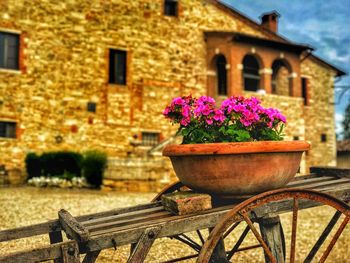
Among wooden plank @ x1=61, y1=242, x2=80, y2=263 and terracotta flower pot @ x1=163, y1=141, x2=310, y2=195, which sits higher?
terracotta flower pot @ x1=163, y1=141, x2=310, y2=195

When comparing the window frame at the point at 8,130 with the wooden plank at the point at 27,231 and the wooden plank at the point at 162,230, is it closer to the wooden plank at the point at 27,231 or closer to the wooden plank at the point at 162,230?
the wooden plank at the point at 27,231

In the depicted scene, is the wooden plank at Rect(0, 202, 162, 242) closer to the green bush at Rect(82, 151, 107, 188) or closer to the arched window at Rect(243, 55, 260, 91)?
the green bush at Rect(82, 151, 107, 188)

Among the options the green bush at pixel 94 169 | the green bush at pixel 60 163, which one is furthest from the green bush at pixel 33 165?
the green bush at pixel 94 169

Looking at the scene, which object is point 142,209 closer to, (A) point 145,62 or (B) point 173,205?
(B) point 173,205

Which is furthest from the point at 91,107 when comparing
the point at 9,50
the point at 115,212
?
the point at 115,212

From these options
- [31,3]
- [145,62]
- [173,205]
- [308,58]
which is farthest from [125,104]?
[173,205]

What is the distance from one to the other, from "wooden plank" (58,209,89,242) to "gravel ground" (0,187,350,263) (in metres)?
2.04

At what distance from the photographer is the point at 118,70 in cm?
1459

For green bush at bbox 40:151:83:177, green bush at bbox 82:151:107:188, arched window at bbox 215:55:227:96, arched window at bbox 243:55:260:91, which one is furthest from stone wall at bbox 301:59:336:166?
green bush at bbox 40:151:83:177

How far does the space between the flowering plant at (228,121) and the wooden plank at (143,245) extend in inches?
31.8

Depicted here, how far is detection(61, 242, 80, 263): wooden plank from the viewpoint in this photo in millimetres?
1771

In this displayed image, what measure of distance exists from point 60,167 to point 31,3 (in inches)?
246

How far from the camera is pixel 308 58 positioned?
1939 centimetres

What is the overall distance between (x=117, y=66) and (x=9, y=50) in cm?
407
